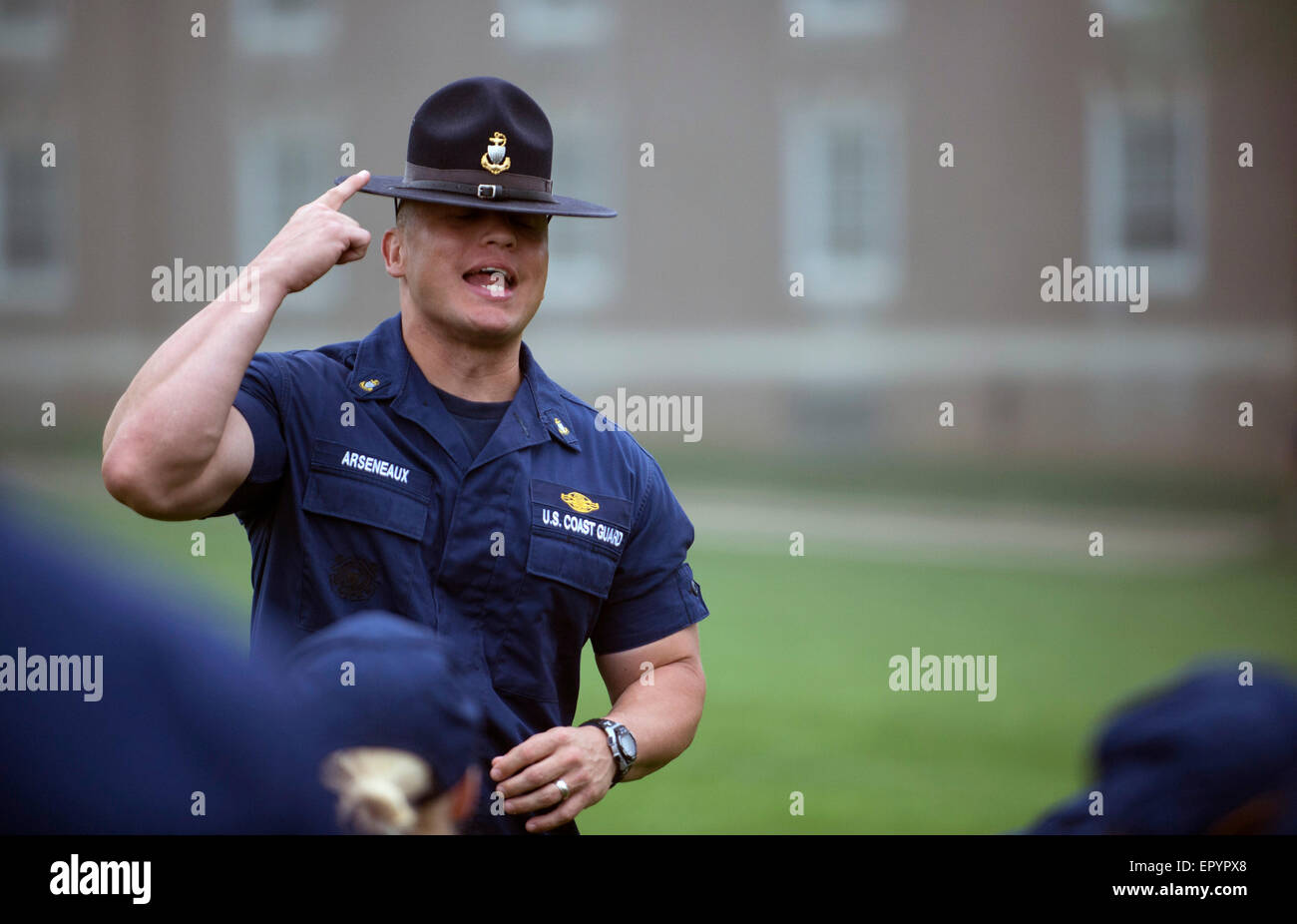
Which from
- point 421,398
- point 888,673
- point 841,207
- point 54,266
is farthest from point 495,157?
point 54,266

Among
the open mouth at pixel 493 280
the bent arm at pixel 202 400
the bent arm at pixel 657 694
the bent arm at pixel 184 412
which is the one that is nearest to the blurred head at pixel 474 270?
the open mouth at pixel 493 280

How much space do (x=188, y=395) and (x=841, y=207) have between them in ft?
66.3

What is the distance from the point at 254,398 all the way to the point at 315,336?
18760 mm

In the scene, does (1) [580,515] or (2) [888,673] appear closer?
(1) [580,515]

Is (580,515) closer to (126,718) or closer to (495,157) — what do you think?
(495,157)

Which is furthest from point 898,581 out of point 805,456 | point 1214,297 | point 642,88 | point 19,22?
point 19,22

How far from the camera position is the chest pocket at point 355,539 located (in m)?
2.45

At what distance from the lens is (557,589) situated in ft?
8.51

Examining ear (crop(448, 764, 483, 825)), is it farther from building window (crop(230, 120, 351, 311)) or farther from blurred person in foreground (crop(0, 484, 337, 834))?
building window (crop(230, 120, 351, 311))

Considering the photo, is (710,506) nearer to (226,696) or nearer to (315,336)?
(315,336)

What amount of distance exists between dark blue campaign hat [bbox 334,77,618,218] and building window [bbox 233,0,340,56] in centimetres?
1905

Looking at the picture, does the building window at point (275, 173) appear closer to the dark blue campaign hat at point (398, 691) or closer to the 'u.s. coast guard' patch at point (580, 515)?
the 'u.s. coast guard' patch at point (580, 515)

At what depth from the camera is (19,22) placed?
21.6m
